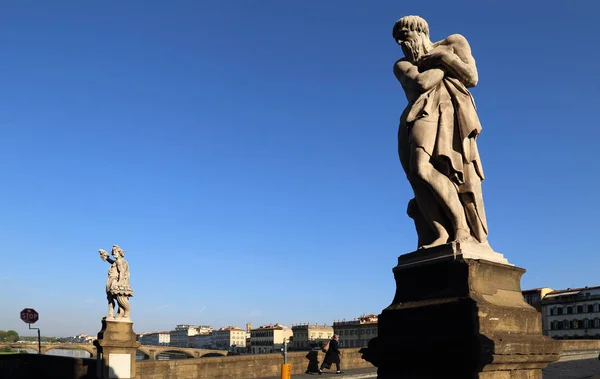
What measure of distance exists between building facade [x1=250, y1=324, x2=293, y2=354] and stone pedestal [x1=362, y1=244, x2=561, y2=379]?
160747 millimetres

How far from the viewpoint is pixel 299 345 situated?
536 ft

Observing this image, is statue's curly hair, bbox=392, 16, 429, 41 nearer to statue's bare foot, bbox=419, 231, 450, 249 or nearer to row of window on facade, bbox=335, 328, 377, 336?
statue's bare foot, bbox=419, 231, 450, 249

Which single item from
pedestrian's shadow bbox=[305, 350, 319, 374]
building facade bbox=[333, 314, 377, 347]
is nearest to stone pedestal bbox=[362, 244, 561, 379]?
pedestrian's shadow bbox=[305, 350, 319, 374]

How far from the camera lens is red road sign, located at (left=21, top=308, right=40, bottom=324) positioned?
23.9m

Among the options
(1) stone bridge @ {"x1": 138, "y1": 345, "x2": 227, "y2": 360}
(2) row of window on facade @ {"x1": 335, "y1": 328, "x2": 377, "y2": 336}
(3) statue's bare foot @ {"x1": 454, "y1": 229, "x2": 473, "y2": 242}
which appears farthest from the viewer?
(2) row of window on facade @ {"x1": 335, "y1": 328, "x2": 377, "y2": 336}

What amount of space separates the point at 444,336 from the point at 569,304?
324 feet

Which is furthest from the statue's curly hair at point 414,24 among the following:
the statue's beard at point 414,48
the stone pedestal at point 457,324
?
the stone pedestal at point 457,324

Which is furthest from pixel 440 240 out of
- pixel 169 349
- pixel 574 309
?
pixel 169 349

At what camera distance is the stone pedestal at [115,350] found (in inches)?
618

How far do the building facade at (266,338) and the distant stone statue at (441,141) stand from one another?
6330 inches

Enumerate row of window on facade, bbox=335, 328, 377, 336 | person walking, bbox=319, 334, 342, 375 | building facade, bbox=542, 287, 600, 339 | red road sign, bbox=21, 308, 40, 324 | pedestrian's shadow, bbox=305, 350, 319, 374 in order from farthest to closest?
row of window on facade, bbox=335, 328, 377, 336 < building facade, bbox=542, 287, 600, 339 < red road sign, bbox=21, 308, 40, 324 < pedestrian's shadow, bbox=305, 350, 319, 374 < person walking, bbox=319, 334, 342, 375

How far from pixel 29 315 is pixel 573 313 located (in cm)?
8722

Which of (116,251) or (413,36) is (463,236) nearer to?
(413,36)

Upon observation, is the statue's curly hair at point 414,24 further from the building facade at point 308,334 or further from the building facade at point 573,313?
the building facade at point 308,334
